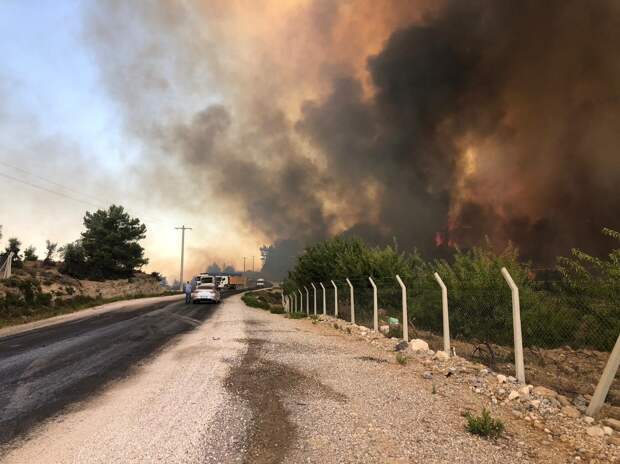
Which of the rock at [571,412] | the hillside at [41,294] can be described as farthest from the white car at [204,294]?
the rock at [571,412]

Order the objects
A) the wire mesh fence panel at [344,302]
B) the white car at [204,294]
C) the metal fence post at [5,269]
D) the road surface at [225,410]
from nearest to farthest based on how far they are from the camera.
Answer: the road surface at [225,410], the wire mesh fence panel at [344,302], the metal fence post at [5,269], the white car at [204,294]

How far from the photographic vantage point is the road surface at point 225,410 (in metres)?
5.04

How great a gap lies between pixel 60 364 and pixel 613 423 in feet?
38.9

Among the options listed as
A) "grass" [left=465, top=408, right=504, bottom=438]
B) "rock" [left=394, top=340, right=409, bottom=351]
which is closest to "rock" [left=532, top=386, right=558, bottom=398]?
"grass" [left=465, top=408, right=504, bottom=438]

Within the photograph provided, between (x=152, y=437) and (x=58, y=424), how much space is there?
1.72m

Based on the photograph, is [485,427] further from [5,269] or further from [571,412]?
[5,269]

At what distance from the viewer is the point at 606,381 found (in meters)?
6.17

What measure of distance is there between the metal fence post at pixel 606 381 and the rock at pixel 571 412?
0.16 m

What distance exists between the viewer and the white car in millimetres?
38531

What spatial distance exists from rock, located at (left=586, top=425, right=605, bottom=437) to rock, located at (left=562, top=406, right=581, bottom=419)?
0.57m

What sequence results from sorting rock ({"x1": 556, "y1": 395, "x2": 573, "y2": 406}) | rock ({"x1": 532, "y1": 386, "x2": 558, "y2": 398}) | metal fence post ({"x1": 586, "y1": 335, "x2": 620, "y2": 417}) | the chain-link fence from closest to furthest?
metal fence post ({"x1": 586, "y1": 335, "x2": 620, "y2": 417})
rock ({"x1": 556, "y1": 395, "x2": 573, "y2": 406})
rock ({"x1": 532, "y1": 386, "x2": 558, "y2": 398})
the chain-link fence

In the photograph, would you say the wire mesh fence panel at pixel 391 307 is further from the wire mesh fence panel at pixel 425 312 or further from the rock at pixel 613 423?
the rock at pixel 613 423

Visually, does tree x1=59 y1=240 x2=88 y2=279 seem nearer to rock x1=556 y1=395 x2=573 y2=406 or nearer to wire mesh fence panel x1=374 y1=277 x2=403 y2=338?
wire mesh fence panel x1=374 y1=277 x2=403 y2=338

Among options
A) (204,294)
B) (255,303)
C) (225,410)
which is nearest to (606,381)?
(225,410)
